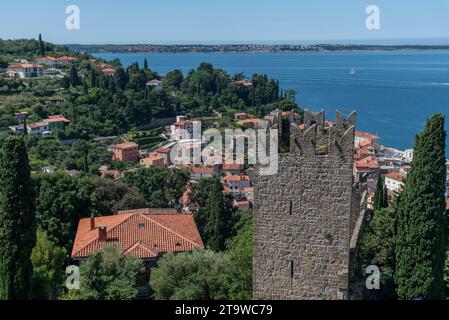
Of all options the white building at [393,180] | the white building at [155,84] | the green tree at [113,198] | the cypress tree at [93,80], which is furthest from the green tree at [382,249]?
the white building at [155,84]

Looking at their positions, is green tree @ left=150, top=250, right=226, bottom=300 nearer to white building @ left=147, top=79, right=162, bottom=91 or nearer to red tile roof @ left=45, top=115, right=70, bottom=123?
red tile roof @ left=45, top=115, right=70, bottom=123

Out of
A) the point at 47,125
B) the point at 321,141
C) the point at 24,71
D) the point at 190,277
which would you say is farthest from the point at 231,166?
the point at 321,141

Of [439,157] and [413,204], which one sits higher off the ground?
[439,157]

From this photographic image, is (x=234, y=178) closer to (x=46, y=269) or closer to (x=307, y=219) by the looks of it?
(x=46, y=269)

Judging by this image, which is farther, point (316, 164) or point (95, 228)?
point (95, 228)

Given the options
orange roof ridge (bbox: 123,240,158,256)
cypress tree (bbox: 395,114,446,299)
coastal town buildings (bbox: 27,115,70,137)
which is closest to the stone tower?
cypress tree (bbox: 395,114,446,299)
